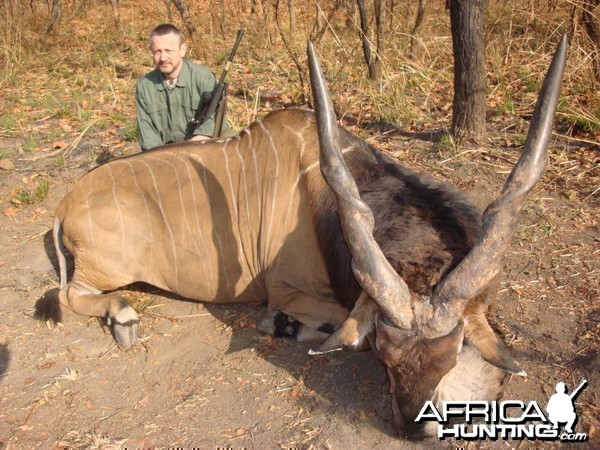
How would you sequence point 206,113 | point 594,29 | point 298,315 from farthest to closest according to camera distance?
point 594,29 → point 206,113 → point 298,315

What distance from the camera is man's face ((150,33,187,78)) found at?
480 cm

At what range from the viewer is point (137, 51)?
9.91m

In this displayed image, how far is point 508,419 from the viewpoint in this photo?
112 inches

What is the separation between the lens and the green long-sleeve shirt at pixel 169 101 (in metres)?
5.07

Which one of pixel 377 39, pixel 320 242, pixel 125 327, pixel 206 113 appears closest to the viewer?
pixel 320 242

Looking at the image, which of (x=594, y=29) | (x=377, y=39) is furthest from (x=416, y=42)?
(x=594, y=29)

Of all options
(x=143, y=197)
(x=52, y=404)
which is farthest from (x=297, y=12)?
(x=52, y=404)

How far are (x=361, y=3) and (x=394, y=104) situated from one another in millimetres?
1255

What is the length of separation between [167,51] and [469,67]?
8.06 feet

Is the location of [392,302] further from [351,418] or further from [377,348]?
[351,418]

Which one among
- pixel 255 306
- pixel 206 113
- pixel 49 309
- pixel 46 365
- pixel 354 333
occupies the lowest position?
pixel 46 365

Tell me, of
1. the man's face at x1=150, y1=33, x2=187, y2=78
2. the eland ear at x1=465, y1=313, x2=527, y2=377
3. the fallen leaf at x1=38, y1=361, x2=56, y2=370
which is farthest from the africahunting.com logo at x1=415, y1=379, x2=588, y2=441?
the man's face at x1=150, y1=33, x2=187, y2=78

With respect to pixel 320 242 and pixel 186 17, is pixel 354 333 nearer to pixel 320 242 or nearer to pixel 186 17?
pixel 320 242

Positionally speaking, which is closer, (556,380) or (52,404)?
(556,380)
